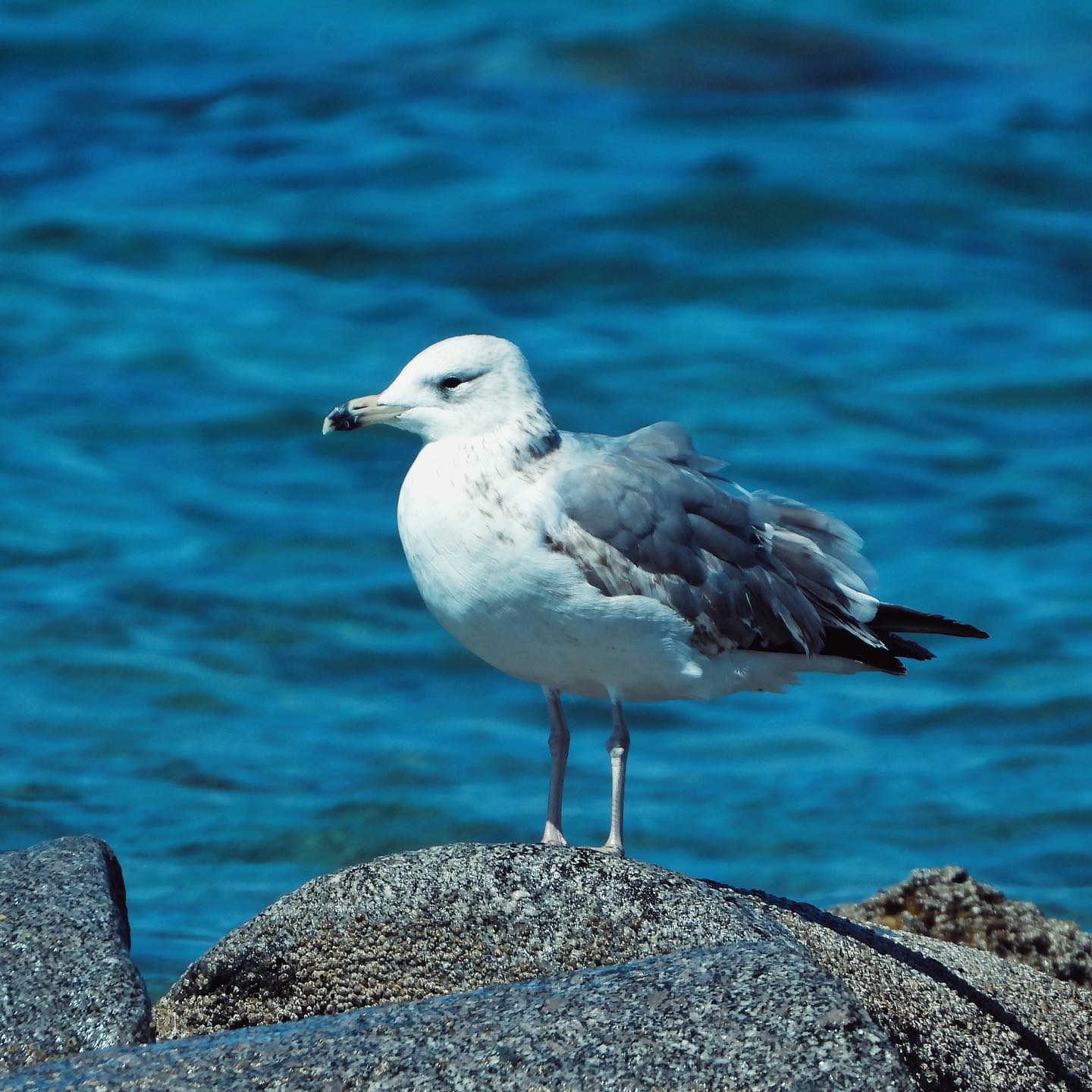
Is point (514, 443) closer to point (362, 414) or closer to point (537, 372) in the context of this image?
point (362, 414)

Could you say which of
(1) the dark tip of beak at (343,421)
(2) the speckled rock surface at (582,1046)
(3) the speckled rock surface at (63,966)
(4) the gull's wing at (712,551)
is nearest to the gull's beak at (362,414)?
(1) the dark tip of beak at (343,421)

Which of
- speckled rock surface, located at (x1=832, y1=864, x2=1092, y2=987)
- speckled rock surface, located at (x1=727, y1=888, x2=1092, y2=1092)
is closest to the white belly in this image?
speckled rock surface, located at (x1=727, y1=888, x2=1092, y2=1092)

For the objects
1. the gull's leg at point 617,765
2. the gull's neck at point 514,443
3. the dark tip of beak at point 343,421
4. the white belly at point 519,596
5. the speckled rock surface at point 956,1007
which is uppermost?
the dark tip of beak at point 343,421

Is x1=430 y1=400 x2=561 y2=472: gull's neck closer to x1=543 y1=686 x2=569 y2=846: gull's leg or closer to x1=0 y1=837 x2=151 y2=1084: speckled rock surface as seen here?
x1=543 y1=686 x2=569 y2=846: gull's leg

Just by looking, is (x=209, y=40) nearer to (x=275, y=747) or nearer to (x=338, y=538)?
(x=338, y=538)

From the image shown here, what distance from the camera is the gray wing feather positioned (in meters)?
6.45

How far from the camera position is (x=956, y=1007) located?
6.15m

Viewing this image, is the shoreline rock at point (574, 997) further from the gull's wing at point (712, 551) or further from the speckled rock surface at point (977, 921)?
the gull's wing at point (712, 551)

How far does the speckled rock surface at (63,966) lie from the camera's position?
5.57 metres

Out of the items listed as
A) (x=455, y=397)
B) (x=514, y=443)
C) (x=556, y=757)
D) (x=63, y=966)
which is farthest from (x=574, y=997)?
(x=455, y=397)

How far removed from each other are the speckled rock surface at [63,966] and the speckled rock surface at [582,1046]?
0.78 meters

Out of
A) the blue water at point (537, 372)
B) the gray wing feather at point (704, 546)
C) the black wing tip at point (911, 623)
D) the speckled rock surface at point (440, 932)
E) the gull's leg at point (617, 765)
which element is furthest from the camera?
the blue water at point (537, 372)

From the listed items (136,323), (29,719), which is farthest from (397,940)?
(136,323)

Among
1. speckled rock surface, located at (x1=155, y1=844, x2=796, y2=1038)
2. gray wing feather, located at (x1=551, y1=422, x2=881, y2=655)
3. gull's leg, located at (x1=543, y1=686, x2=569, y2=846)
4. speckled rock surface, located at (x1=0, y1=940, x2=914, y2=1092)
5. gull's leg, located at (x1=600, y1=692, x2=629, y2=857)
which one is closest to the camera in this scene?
speckled rock surface, located at (x1=0, y1=940, x2=914, y2=1092)
